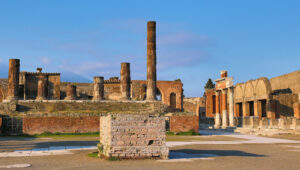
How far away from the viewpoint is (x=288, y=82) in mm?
37344

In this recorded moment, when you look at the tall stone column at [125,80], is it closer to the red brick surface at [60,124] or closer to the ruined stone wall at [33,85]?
the red brick surface at [60,124]

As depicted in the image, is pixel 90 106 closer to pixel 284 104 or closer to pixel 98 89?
pixel 98 89

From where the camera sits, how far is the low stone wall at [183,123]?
73.8 feet

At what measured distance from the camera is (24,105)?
85.1 feet

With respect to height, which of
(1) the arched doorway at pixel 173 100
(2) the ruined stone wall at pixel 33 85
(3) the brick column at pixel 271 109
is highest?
(2) the ruined stone wall at pixel 33 85

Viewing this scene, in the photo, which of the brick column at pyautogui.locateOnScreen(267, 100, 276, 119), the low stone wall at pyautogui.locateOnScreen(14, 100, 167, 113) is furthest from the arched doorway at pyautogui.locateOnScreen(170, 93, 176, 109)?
the low stone wall at pyautogui.locateOnScreen(14, 100, 167, 113)

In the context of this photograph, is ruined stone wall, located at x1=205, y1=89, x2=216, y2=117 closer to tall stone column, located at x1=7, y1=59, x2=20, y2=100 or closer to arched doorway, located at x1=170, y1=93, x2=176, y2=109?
arched doorway, located at x1=170, y1=93, x2=176, y2=109

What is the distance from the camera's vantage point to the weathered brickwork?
9.86 meters

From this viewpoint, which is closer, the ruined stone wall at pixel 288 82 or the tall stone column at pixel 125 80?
the tall stone column at pixel 125 80

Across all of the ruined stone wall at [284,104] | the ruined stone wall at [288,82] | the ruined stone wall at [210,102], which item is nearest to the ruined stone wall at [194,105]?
the ruined stone wall at [210,102]

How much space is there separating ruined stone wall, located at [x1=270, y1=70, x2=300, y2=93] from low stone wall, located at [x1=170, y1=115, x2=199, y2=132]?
17.6 metres

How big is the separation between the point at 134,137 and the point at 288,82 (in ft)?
103

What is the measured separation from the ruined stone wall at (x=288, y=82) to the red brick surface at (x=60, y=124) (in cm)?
2329

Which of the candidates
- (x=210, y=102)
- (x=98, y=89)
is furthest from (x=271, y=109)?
(x=98, y=89)
